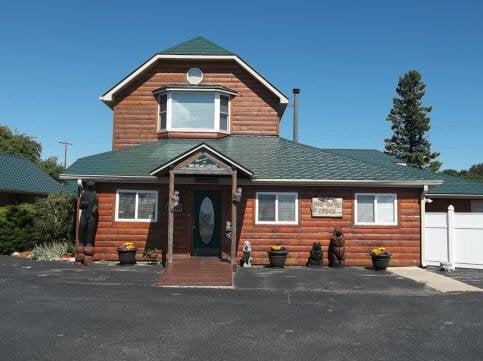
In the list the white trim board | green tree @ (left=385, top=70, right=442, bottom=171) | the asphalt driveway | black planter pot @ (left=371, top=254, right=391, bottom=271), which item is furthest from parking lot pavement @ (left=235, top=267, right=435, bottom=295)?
green tree @ (left=385, top=70, right=442, bottom=171)

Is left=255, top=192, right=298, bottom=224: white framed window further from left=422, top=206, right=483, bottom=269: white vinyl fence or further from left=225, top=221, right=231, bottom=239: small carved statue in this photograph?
left=422, top=206, right=483, bottom=269: white vinyl fence

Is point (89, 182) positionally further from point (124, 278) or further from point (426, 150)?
point (426, 150)

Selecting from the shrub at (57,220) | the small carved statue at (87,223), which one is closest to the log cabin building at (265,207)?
the small carved statue at (87,223)

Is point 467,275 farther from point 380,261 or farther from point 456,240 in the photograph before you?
point 380,261

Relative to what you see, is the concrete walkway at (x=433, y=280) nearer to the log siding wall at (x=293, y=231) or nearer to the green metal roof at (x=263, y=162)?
the log siding wall at (x=293, y=231)

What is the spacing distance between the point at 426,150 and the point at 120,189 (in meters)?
37.3

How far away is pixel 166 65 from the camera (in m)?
20.8

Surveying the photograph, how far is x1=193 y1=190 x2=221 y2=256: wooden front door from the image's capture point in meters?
17.3

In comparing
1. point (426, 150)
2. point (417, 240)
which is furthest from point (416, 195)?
point (426, 150)

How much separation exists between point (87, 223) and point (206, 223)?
4287 millimetres

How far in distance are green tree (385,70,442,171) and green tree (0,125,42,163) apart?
40.3 m

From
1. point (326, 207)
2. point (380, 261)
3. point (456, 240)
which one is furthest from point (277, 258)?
point (456, 240)

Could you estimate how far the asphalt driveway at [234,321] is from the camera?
6.86 metres

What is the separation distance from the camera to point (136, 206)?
56.5 feet
